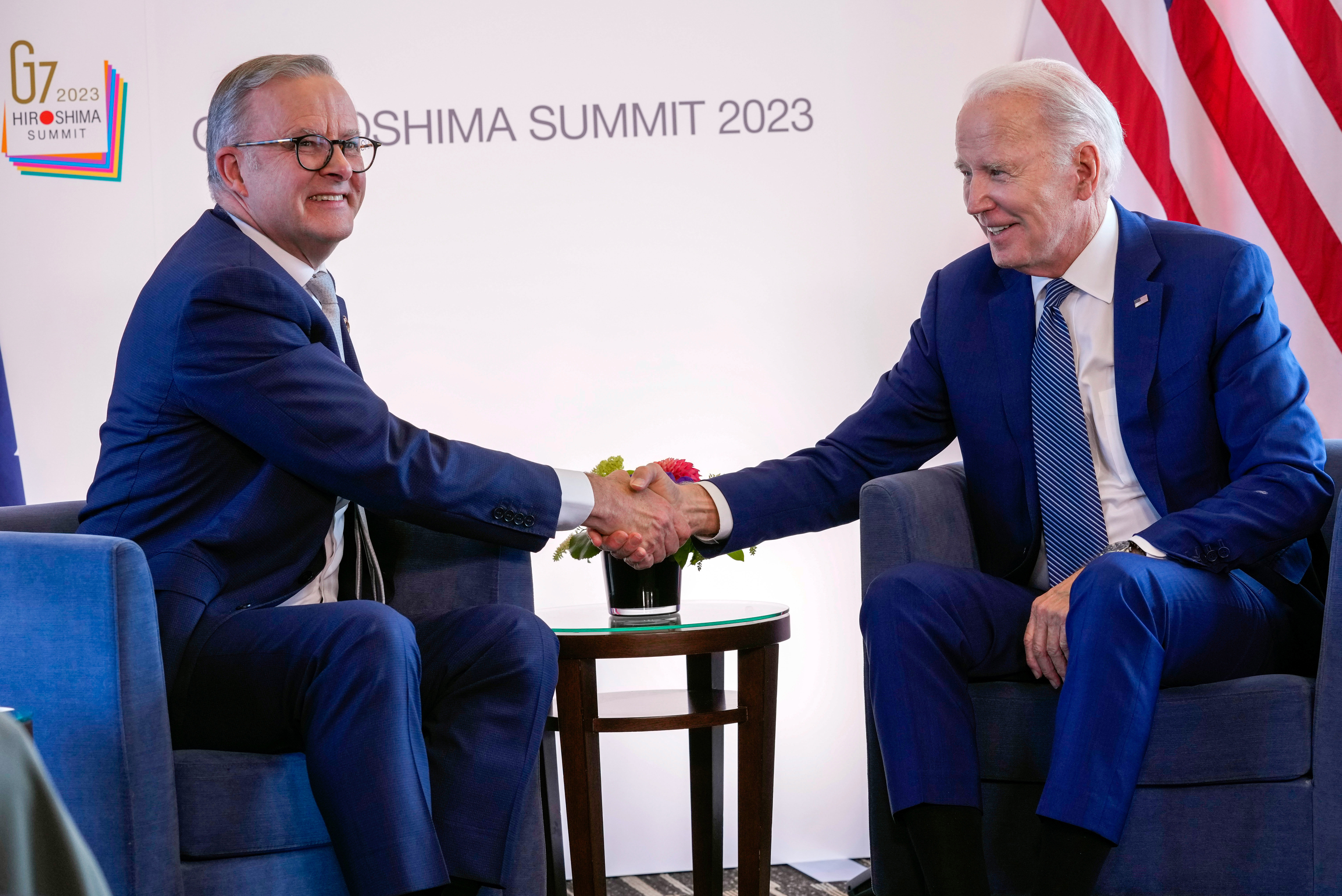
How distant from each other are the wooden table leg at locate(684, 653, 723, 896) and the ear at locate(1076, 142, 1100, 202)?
1.11m

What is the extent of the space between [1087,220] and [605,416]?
1.25 m

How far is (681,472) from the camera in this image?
2.41 meters

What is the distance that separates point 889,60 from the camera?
306 centimetres

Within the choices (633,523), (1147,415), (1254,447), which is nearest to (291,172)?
(633,523)

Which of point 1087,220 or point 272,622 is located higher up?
point 1087,220

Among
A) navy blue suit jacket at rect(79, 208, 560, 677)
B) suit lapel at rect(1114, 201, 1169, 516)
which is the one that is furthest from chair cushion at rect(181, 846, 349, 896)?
suit lapel at rect(1114, 201, 1169, 516)

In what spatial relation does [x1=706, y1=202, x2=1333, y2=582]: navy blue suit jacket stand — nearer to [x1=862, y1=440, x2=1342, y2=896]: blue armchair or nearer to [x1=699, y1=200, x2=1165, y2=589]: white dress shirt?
[x1=699, y1=200, x2=1165, y2=589]: white dress shirt

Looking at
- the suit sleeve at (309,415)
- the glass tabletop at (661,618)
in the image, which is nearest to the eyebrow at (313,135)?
the suit sleeve at (309,415)

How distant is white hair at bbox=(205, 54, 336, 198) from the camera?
205 cm

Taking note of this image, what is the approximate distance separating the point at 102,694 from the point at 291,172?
0.87 metres

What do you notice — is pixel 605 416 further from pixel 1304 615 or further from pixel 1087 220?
pixel 1304 615

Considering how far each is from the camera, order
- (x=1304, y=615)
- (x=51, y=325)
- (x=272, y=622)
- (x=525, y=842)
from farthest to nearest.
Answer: (x=51, y=325), (x=1304, y=615), (x=525, y=842), (x=272, y=622)

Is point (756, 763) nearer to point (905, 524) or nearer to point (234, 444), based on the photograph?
point (905, 524)

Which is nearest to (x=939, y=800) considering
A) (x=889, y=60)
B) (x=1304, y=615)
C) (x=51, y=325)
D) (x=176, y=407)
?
(x=1304, y=615)
